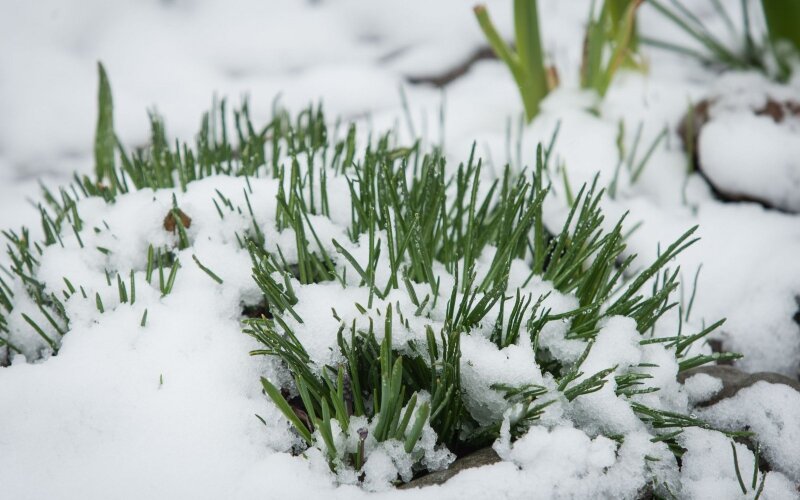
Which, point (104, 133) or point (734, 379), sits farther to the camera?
point (104, 133)

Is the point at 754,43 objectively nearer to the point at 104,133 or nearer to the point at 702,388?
the point at 702,388

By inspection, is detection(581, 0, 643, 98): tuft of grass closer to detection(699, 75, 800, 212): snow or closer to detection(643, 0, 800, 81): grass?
detection(643, 0, 800, 81): grass

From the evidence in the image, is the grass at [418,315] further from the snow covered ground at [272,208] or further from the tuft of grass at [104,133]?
the tuft of grass at [104,133]

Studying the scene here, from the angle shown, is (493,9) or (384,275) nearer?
(384,275)

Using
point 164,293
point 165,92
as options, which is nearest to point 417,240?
point 164,293

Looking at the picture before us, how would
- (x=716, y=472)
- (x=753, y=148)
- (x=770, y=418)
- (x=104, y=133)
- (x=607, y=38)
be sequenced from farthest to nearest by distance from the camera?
(x=607, y=38) < (x=753, y=148) < (x=104, y=133) < (x=770, y=418) < (x=716, y=472)

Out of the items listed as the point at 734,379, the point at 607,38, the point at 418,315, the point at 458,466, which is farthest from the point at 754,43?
the point at 458,466

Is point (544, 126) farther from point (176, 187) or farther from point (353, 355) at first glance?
point (353, 355)
